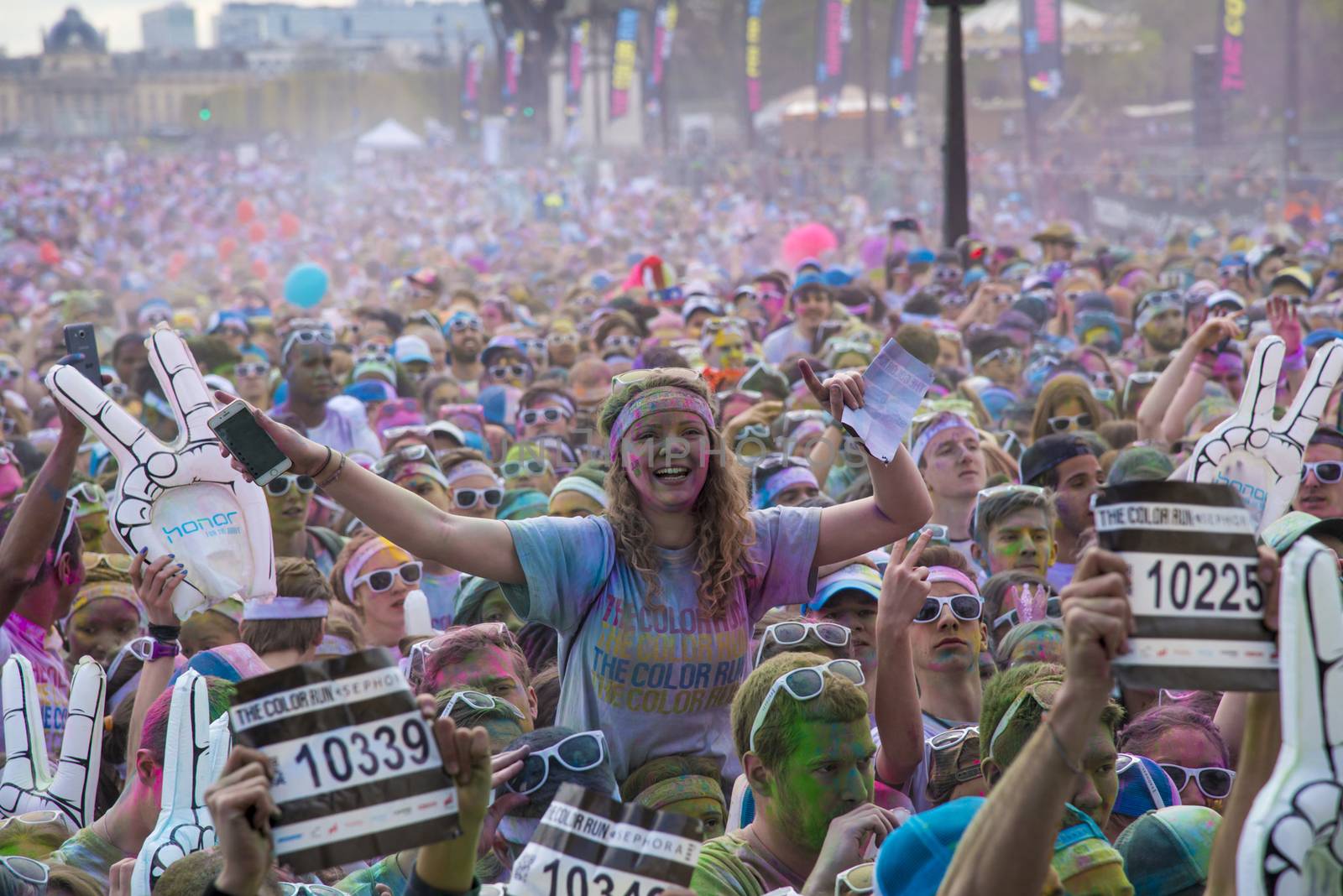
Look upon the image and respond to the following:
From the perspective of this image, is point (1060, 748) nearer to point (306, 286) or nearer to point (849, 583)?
point (849, 583)

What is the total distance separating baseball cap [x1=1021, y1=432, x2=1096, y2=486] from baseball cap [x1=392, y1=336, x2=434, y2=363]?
582 centimetres

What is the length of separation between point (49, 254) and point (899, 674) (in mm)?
25507

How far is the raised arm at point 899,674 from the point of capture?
3812 mm

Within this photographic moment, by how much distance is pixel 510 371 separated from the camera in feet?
35.1

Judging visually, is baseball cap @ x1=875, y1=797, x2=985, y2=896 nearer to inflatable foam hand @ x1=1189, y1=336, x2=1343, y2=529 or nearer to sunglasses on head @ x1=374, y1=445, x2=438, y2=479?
inflatable foam hand @ x1=1189, y1=336, x2=1343, y2=529

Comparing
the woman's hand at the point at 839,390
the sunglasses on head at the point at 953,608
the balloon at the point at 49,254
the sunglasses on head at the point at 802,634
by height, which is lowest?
the sunglasses on head at the point at 953,608

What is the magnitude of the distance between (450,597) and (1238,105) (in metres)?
40.4

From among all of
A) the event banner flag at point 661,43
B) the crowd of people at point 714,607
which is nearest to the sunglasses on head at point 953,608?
the crowd of people at point 714,607

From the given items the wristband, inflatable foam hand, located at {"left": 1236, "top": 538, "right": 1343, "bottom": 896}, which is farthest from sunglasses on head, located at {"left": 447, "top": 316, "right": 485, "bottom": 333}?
inflatable foam hand, located at {"left": 1236, "top": 538, "right": 1343, "bottom": 896}

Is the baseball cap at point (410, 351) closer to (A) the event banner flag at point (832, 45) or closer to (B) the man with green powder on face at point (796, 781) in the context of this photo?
(B) the man with green powder on face at point (796, 781)

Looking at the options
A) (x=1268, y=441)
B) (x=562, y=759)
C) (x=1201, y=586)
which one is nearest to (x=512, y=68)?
(x=1268, y=441)

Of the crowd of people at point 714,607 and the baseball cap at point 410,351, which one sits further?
the baseball cap at point 410,351

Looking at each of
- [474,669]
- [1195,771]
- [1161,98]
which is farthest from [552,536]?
[1161,98]

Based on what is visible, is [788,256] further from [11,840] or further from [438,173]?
[438,173]
